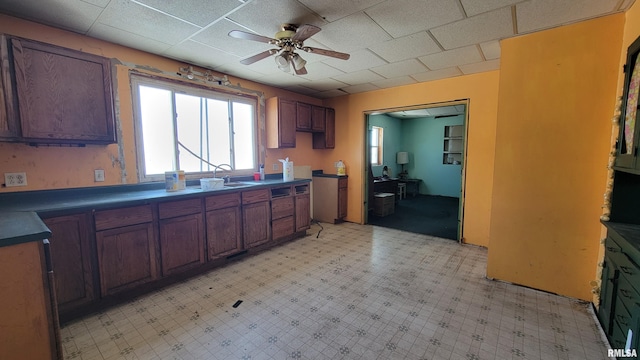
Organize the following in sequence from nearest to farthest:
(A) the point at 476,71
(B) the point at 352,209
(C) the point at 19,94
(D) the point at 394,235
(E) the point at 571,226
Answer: (C) the point at 19,94 → (E) the point at 571,226 → (A) the point at 476,71 → (D) the point at 394,235 → (B) the point at 352,209

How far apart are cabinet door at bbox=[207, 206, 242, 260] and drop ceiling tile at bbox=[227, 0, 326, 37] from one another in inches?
77.4

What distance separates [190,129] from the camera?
331 centimetres

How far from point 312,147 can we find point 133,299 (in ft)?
12.0

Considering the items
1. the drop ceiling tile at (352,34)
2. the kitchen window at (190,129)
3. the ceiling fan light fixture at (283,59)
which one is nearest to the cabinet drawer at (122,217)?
the kitchen window at (190,129)

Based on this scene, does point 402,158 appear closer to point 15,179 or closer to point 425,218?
point 425,218

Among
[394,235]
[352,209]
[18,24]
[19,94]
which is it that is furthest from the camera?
[352,209]

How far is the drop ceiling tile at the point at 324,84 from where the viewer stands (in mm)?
3965

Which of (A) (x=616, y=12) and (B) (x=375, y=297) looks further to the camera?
(B) (x=375, y=297)

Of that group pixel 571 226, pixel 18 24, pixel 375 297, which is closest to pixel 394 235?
pixel 375 297

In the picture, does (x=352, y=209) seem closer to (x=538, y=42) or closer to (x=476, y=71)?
(x=476, y=71)

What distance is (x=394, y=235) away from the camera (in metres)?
4.16

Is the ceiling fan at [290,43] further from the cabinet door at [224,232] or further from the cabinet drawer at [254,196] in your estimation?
the cabinet door at [224,232]

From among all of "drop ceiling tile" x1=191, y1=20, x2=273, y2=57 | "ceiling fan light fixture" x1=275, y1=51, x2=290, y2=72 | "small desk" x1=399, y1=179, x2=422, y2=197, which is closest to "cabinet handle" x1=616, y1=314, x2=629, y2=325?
"ceiling fan light fixture" x1=275, y1=51, x2=290, y2=72

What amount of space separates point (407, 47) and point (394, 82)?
4.38 ft
